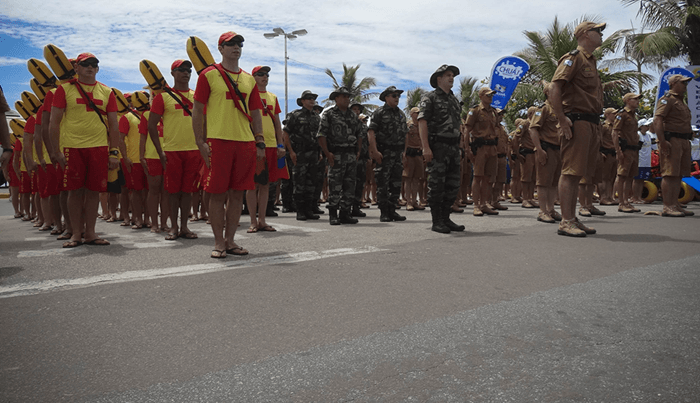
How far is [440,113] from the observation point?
688 centimetres

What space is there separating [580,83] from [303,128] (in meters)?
4.71


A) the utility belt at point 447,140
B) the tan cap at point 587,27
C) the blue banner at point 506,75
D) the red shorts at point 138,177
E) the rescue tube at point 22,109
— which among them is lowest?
the red shorts at point 138,177

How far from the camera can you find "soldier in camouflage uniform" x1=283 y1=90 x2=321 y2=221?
9289 mm

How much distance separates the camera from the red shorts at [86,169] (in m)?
5.70

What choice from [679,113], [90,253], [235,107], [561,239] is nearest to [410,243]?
[561,239]

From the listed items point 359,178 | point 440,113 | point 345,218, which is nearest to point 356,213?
point 359,178

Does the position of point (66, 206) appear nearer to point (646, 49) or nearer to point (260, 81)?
point (260, 81)

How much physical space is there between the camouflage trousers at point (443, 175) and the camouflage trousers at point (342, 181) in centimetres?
159

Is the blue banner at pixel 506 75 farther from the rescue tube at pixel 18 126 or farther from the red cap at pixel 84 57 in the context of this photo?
the rescue tube at pixel 18 126

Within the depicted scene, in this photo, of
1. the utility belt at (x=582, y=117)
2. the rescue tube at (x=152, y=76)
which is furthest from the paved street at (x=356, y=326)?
the rescue tube at (x=152, y=76)

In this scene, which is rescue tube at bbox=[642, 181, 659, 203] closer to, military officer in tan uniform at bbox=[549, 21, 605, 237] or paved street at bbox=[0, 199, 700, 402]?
military officer in tan uniform at bbox=[549, 21, 605, 237]

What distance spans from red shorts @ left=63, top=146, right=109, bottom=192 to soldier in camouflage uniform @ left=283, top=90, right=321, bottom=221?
3772 millimetres

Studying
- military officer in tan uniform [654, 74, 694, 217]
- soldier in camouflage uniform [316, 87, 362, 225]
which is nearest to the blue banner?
military officer in tan uniform [654, 74, 694, 217]

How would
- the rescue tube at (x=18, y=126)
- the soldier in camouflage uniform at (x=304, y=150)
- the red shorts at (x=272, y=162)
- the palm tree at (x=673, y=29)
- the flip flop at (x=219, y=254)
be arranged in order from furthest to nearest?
the palm tree at (x=673, y=29)
the rescue tube at (x=18, y=126)
the soldier in camouflage uniform at (x=304, y=150)
the red shorts at (x=272, y=162)
the flip flop at (x=219, y=254)
